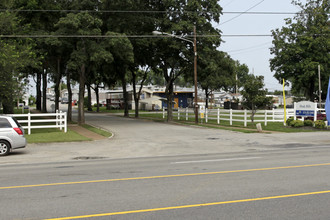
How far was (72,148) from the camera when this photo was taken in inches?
705

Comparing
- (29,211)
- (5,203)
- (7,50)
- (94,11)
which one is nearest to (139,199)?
(29,211)

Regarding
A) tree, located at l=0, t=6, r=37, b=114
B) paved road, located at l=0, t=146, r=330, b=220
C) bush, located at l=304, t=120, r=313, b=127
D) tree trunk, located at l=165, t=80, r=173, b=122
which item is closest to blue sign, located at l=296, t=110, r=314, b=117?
bush, located at l=304, t=120, r=313, b=127

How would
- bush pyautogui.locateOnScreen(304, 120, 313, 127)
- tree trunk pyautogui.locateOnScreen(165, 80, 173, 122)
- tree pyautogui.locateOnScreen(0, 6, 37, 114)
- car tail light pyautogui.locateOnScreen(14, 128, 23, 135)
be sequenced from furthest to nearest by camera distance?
tree trunk pyautogui.locateOnScreen(165, 80, 173, 122) → bush pyautogui.locateOnScreen(304, 120, 313, 127) → tree pyautogui.locateOnScreen(0, 6, 37, 114) → car tail light pyautogui.locateOnScreen(14, 128, 23, 135)

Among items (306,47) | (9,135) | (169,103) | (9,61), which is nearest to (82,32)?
(9,61)

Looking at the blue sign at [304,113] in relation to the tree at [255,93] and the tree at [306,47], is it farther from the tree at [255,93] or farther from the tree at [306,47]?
the tree at [306,47]

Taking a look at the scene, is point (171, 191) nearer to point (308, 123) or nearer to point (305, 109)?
point (308, 123)

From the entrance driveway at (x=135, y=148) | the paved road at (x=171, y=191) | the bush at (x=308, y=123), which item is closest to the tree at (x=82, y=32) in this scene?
the entrance driveway at (x=135, y=148)

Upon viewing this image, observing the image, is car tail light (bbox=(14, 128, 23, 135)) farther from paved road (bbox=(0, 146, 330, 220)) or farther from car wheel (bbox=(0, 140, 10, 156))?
paved road (bbox=(0, 146, 330, 220))

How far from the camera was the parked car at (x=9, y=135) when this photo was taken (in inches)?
605

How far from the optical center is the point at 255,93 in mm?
28781

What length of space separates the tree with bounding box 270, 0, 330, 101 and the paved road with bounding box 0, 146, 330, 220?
47943 millimetres

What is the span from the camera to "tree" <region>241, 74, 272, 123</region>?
1120 inches

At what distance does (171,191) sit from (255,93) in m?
22.3

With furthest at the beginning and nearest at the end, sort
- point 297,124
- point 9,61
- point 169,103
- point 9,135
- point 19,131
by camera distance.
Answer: point 169,103
point 297,124
point 9,61
point 19,131
point 9,135
